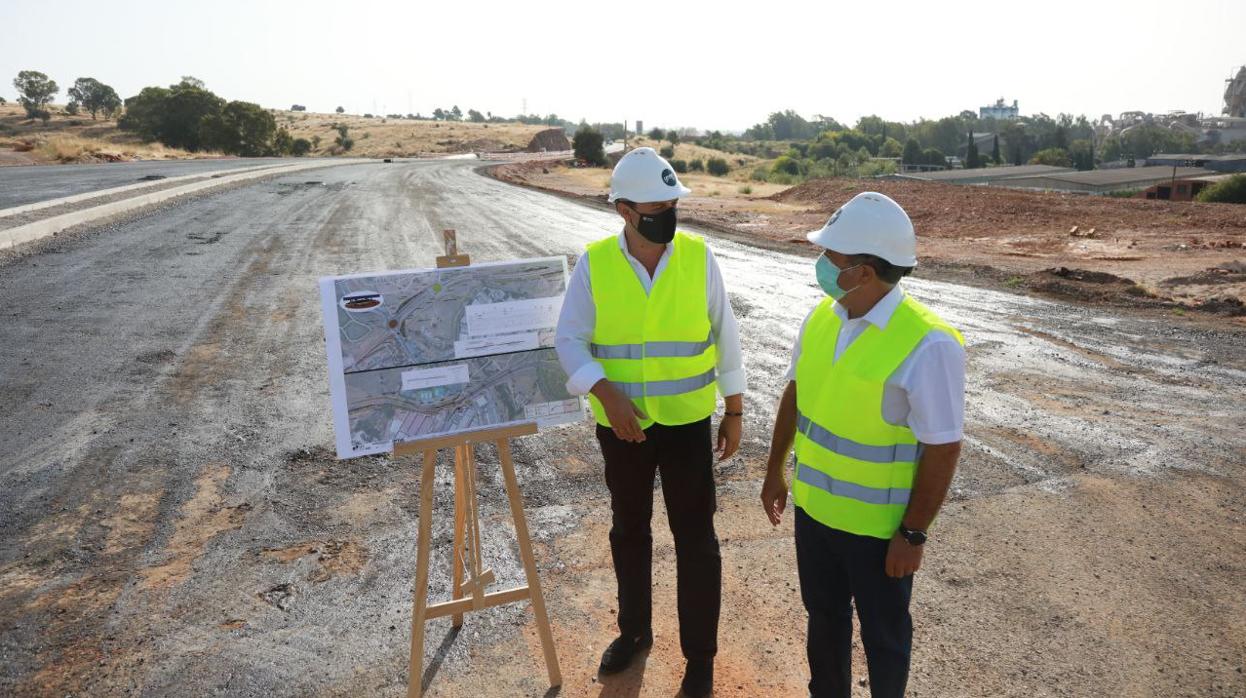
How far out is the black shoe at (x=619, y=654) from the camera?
3.59 metres

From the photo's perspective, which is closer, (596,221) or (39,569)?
Answer: (39,569)

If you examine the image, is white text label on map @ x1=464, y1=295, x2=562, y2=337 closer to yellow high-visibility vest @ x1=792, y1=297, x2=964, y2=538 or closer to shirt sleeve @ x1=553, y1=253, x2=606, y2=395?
shirt sleeve @ x1=553, y1=253, x2=606, y2=395

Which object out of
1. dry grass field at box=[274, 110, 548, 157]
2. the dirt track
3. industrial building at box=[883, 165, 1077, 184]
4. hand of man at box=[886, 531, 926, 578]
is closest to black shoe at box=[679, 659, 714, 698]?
the dirt track

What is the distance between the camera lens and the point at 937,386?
2479 millimetres

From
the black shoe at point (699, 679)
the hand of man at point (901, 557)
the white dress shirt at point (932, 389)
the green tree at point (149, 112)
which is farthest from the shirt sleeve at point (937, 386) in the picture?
the green tree at point (149, 112)

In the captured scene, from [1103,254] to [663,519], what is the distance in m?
14.3

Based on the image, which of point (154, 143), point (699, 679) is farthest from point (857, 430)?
point (154, 143)

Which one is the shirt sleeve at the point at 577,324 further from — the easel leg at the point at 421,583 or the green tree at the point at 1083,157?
the green tree at the point at 1083,157

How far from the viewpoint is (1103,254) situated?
1555cm

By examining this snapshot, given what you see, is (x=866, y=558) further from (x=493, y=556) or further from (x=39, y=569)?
(x=39, y=569)

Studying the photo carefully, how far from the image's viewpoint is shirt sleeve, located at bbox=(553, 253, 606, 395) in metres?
3.19

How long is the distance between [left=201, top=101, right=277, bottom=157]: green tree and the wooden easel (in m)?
61.6

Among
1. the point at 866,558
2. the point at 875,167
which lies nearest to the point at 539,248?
the point at 866,558

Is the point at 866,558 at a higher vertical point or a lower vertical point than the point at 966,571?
higher
